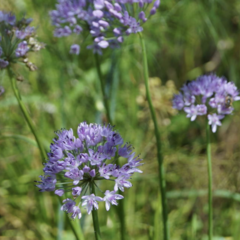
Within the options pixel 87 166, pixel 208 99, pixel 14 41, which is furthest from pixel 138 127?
pixel 87 166

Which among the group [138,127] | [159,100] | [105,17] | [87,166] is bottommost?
[87,166]

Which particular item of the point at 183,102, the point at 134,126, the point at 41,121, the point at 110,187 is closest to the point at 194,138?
the point at 134,126

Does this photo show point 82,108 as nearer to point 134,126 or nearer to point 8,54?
point 134,126

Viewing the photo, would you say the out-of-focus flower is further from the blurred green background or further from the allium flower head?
the allium flower head

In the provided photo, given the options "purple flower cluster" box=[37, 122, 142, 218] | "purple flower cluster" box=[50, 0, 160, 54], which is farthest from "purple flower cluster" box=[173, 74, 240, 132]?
"purple flower cluster" box=[37, 122, 142, 218]

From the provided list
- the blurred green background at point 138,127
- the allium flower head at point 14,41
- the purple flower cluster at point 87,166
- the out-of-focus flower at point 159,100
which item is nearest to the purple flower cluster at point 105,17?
the allium flower head at point 14,41

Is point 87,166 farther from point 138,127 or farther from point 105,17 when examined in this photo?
point 138,127
